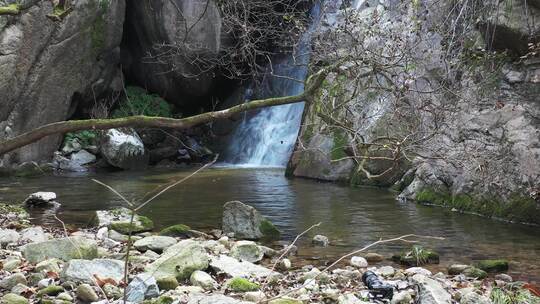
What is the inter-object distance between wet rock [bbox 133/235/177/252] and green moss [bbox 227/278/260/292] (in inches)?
69.0

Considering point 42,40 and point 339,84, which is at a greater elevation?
point 42,40

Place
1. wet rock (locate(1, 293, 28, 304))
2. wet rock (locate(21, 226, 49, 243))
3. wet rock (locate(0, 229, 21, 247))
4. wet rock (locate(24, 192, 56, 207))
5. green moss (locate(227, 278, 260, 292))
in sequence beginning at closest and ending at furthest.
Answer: wet rock (locate(1, 293, 28, 304)), green moss (locate(227, 278, 260, 292)), wet rock (locate(0, 229, 21, 247)), wet rock (locate(21, 226, 49, 243)), wet rock (locate(24, 192, 56, 207))

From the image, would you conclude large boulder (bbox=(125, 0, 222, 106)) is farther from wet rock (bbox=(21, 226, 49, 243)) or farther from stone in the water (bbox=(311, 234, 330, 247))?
wet rock (bbox=(21, 226, 49, 243))

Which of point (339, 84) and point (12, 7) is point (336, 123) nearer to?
Answer: point (339, 84)

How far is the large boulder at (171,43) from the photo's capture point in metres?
17.8

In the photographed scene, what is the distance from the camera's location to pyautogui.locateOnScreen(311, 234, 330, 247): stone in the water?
24.4 feet

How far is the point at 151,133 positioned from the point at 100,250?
13325 millimetres

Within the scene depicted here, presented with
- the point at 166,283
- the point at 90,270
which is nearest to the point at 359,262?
the point at 166,283

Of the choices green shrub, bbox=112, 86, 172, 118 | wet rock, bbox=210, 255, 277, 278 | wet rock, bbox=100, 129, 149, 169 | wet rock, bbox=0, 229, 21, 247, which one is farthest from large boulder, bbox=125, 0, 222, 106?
wet rock, bbox=210, 255, 277, 278

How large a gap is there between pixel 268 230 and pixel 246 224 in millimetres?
318

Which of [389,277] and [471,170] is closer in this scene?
[389,277]

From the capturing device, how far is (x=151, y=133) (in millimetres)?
19203

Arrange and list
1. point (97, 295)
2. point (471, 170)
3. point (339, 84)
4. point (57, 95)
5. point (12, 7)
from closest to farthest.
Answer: point (97, 295), point (12, 7), point (339, 84), point (471, 170), point (57, 95)

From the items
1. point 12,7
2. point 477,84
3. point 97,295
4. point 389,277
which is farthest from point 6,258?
point 477,84
